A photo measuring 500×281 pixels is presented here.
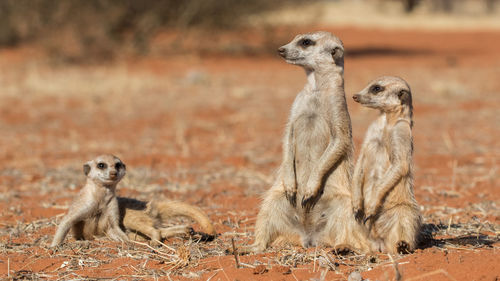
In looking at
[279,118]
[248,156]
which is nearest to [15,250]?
[248,156]

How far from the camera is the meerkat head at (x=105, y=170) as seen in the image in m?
4.47

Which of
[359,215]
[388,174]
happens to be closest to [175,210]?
[359,215]

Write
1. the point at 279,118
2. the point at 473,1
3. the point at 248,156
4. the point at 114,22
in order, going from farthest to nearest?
the point at 473,1 → the point at 114,22 → the point at 279,118 → the point at 248,156

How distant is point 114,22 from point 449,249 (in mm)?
16312

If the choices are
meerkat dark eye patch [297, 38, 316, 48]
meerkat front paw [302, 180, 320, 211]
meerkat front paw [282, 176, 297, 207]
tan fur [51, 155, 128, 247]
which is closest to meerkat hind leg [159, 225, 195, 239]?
tan fur [51, 155, 128, 247]

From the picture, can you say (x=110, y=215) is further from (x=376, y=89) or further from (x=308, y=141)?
(x=376, y=89)

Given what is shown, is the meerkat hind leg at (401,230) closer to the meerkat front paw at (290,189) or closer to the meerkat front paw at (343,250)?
the meerkat front paw at (343,250)

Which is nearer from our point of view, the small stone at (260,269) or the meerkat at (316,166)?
the small stone at (260,269)

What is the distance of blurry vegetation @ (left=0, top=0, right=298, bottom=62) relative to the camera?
719 inches

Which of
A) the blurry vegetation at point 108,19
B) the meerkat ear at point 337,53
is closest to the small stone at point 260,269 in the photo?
the meerkat ear at point 337,53

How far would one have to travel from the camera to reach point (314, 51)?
431 cm

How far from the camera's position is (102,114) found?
11812 mm

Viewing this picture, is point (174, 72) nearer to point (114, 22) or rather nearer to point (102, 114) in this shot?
point (114, 22)

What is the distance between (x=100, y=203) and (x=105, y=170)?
0.23 metres
